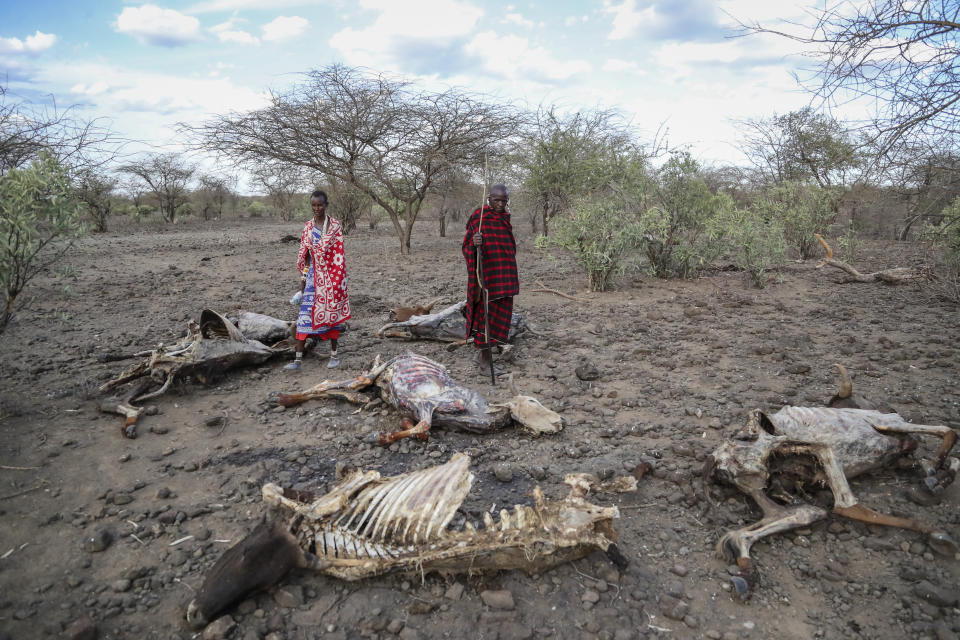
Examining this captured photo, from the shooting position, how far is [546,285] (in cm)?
878

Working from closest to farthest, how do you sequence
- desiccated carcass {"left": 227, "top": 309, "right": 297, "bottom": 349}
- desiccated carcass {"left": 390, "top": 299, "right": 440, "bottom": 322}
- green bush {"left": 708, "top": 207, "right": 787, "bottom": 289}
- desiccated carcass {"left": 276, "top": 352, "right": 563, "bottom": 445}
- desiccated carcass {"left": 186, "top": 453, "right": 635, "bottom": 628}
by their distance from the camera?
desiccated carcass {"left": 186, "top": 453, "right": 635, "bottom": 628} < desiccated carcass {"left": 276, "top": 352, "right": 563, "bottom": 445} < desiccated carcass {"left": 227, "top": 309, "right": 297, "bottom": 349} < desiccated carcass {"left": 390, "top": 299, "right": 440, "bottom": 322} < green bush {"left": 708, "top": 207, "right": 787, "bottom": 289}

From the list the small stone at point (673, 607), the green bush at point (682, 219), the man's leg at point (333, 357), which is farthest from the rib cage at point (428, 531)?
the green bush at point (682, 219)

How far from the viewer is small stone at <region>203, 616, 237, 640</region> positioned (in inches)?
74.4

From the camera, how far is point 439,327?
222 inches

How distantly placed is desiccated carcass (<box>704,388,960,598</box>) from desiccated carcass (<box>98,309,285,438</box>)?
3.91m

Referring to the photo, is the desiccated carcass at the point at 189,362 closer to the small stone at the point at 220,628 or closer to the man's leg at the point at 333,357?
the man's leg at the point at 333,357

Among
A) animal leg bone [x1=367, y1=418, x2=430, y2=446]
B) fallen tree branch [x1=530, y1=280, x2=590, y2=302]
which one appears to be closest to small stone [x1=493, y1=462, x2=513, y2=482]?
animal leg bone [x1=367, y1=418, x2=430, y2=446]

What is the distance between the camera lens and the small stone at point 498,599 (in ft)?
6.75

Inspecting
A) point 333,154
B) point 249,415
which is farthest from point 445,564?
point 333,154

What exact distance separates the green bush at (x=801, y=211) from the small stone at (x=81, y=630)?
1143 cm

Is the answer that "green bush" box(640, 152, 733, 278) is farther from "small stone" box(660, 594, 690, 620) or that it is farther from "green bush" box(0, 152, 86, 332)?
"green bush" box(0, 152, 86, 332)

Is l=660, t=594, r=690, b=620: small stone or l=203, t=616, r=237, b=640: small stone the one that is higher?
l=203, t=616, r=237, b=640: small stone

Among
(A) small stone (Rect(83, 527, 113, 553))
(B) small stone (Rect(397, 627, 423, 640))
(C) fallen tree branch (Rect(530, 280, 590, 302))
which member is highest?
(C) fallen tree branch (Rect(530, 280, 590, 302))

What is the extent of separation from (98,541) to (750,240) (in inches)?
361
